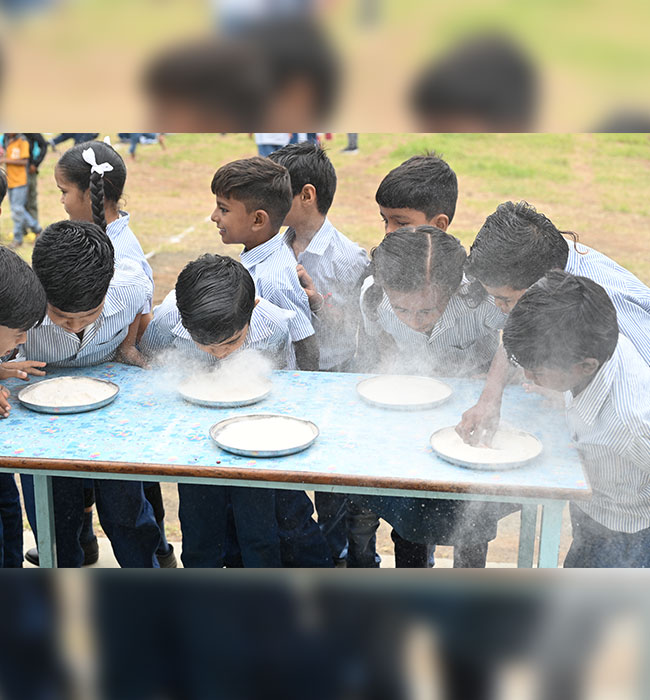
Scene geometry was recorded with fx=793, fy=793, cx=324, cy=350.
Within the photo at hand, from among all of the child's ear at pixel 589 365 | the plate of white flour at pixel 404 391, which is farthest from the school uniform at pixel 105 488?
the child's ear at pixel 589 365

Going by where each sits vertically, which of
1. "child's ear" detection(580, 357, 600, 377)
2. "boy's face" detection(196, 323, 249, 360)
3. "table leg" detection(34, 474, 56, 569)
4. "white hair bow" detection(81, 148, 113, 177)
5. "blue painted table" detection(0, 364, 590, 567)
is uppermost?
"white hair bow" detection(81, 148, 113, 177)

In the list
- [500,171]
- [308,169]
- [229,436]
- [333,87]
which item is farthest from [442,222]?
[500,171]

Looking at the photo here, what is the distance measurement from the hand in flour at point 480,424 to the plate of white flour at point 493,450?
13 mm

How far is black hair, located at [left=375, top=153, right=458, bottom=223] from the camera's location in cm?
245

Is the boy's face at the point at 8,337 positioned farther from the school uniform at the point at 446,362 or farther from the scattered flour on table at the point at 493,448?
the school uniform at the point at 446,362

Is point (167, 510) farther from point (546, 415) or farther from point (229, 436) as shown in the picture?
point (546, 415)

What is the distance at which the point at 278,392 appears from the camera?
7.04 feet

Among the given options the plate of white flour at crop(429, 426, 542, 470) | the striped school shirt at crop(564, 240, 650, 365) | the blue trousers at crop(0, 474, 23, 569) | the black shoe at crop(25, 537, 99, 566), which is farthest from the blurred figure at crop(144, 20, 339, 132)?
the black shoe at crop(25, 537, 99, 566)

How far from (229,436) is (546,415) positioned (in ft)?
2.57

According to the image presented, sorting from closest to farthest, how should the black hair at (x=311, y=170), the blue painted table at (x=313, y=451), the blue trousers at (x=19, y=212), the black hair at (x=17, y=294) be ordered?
the black hair at (x=17, y=294) < the blue painted table at (x=313, y=451) < the black hair at (x=311, y=170) < the blue trousers at (x=19, y=212)

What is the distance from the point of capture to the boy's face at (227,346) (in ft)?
6.77

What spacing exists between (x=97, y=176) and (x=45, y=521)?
1.08 meters

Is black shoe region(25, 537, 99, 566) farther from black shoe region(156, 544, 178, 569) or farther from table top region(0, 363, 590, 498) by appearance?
table top region(0, 363, 590, 498)

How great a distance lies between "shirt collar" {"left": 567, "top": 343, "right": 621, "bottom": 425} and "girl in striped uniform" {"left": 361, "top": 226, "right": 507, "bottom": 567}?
21.4 inches
